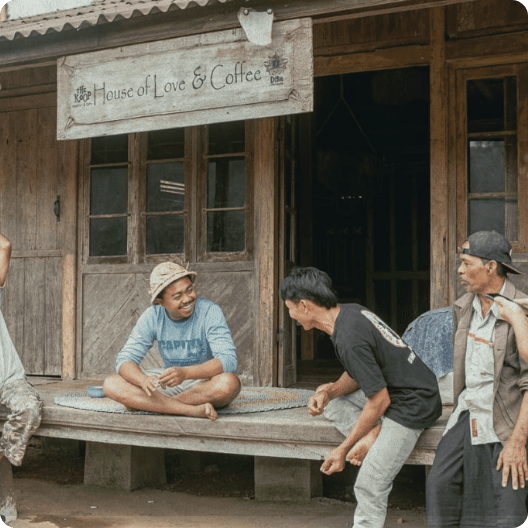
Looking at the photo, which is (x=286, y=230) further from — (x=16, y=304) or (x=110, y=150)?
(x=16, y=304)

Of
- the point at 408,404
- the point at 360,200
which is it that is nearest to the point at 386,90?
the point at 360,200

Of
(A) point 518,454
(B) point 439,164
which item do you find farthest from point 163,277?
(B) point 439,164

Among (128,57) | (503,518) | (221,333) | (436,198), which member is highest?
(128,57)

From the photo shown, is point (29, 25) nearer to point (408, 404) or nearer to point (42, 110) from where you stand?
point (42, 110)

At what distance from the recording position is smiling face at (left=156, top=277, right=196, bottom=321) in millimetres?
4844

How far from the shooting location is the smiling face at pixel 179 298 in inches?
191

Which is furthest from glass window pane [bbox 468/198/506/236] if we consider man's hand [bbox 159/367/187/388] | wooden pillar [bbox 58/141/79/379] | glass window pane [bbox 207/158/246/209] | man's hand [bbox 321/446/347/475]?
wooden pillar [bbox 58/141/79/379]

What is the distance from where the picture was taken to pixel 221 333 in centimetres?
492

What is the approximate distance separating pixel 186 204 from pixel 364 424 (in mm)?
3561

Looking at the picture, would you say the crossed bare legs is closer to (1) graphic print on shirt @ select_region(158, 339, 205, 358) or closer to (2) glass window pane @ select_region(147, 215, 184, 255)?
→ (1) graphic print on shirt @ select_region(158, 339, 205, 358)

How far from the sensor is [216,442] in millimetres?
4828

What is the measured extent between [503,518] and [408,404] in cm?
73

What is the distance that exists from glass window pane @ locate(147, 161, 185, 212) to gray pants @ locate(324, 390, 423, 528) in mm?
3602

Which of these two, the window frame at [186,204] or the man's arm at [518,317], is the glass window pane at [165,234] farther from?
the man's arm at [518,317]
